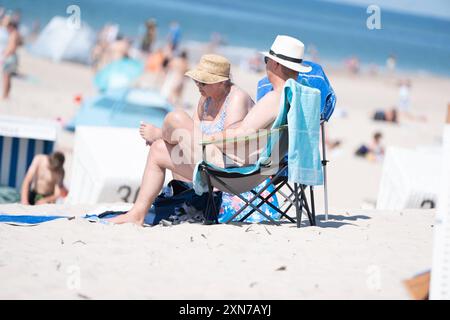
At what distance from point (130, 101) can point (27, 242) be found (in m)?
7.47

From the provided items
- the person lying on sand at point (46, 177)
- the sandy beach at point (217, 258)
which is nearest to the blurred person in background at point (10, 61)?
the person lying on sand at point (46, 177)

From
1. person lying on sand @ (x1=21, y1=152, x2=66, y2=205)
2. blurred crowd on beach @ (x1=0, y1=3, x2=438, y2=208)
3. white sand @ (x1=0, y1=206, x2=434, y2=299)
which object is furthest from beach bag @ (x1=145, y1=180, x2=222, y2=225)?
blurred crowd on beach @ (x1=0, y1=3, x2=438, y2=208)

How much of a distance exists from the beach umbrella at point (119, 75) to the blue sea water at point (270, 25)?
20.4 m

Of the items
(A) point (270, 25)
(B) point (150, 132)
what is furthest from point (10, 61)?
(A) point (270, 25)

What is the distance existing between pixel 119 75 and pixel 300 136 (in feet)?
31.3

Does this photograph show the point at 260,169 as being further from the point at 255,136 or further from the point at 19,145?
the point at 19,145

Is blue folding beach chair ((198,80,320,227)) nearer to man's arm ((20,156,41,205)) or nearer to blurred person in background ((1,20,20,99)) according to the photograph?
man's arm ((20,156,41,205))

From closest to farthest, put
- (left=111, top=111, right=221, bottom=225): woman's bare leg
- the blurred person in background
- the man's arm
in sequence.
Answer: (left=111, top=111, right=221, bottom=225): woman's bare leg → the man's arm → the blurred person in background

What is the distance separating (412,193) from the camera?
21.2 ft

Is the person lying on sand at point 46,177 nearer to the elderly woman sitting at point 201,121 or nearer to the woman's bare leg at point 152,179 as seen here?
the elderly woman sitting at point 201,121

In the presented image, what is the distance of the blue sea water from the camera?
4144 centimetres

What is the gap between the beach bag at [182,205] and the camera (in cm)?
463

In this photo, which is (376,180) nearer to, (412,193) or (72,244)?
(412,193)

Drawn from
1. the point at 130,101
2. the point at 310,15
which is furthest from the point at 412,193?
the point at 310,15
